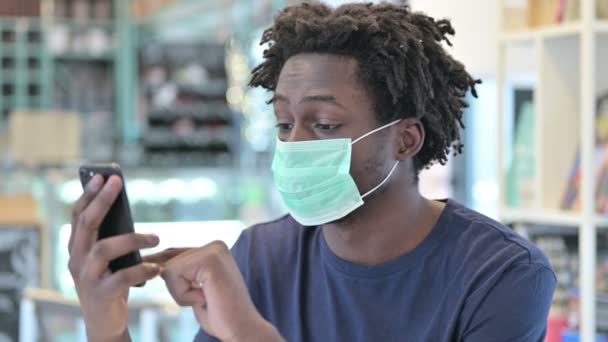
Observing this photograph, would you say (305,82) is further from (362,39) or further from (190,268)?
(190,268)

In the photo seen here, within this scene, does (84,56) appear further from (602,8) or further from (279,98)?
(279,98)

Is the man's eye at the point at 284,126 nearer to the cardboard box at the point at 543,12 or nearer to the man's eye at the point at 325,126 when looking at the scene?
the man's eye at the point at 325,126

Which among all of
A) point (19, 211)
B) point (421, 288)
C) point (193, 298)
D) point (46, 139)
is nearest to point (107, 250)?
point (193, 298)

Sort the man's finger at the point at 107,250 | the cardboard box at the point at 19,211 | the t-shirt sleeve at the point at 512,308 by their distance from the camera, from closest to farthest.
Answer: the man's finger at the point at 107,250 < the t-shirt sleeve at the point at 512,308 < the cardboard box at the point at 19,211

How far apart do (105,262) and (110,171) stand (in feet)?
0.40

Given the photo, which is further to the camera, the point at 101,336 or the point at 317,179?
the point at 317,179

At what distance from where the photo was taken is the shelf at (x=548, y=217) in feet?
7.67

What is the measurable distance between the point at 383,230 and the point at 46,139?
149 inches

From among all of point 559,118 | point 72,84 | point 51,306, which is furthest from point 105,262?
point 72,84

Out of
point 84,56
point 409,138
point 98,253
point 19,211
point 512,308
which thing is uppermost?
point 84,56

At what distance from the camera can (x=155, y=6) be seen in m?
10.4

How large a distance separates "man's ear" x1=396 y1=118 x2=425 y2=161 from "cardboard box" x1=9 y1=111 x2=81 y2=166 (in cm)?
356

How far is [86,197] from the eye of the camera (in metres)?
1.20

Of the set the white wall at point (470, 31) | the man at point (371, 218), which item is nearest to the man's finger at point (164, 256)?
the man at point (371, 218)
